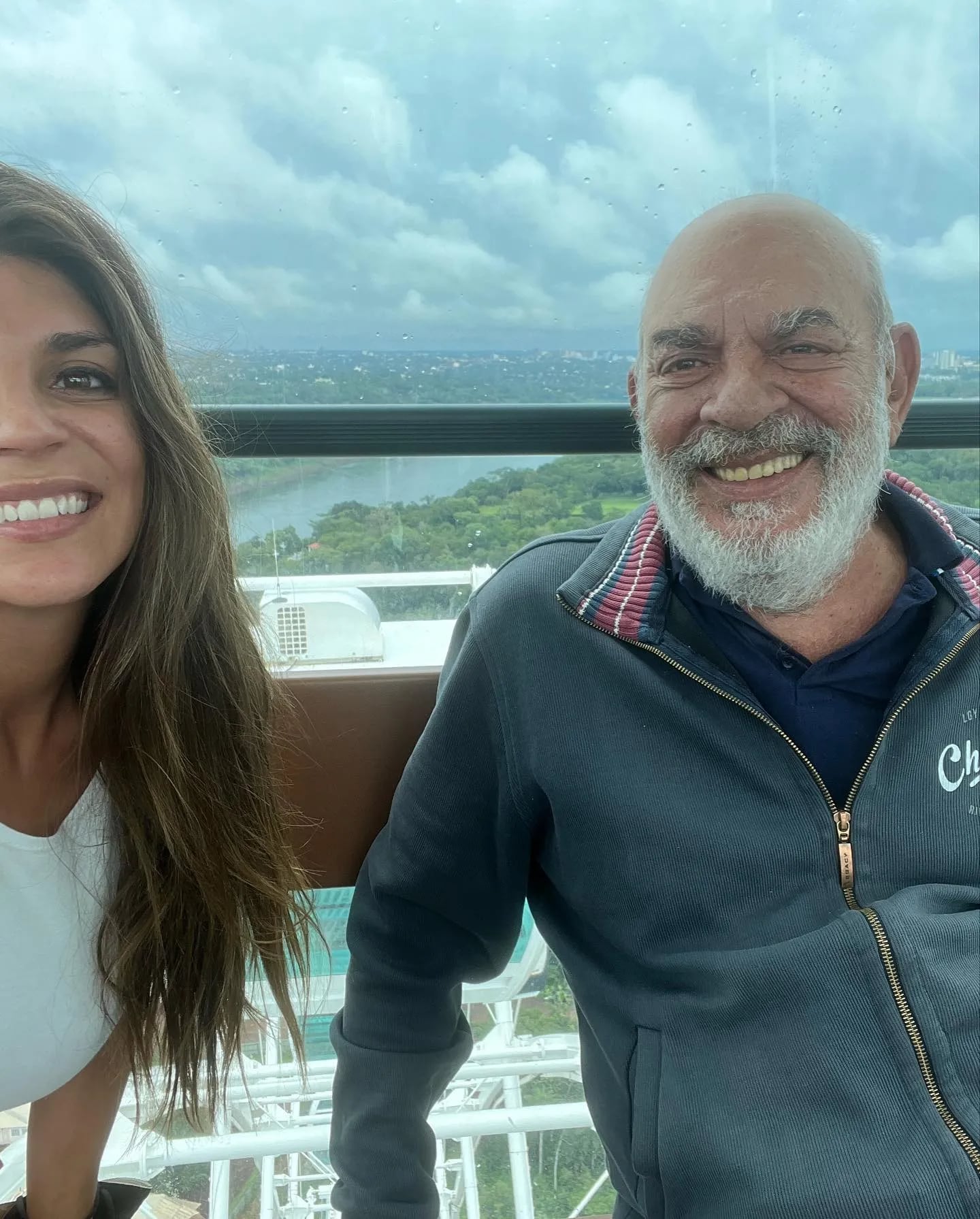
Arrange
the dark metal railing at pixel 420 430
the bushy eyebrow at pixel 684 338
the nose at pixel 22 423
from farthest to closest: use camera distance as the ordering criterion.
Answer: the dark metal railing at pixel 420 430 < the bushy eyebrow at pixel 684 338 < the nose at pixel 22 423

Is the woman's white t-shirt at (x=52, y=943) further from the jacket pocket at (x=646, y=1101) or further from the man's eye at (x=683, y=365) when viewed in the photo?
the man's eye at (x=683, y=365)

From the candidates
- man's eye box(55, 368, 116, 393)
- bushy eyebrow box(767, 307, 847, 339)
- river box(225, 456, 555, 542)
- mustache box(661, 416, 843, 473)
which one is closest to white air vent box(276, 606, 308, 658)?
river box(225, 456, 555, 542)

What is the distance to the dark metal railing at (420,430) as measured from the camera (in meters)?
1.46

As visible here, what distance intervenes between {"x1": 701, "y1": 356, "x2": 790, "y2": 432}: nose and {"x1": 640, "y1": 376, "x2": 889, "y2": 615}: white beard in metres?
0.01

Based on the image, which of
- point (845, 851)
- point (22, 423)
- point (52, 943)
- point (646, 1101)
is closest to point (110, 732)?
point (52, 943)

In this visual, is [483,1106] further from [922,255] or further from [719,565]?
[922,255]

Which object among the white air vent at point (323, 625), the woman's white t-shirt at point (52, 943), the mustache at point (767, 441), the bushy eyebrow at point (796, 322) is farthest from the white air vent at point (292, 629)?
the bushy eyebrow at point (796, 322)

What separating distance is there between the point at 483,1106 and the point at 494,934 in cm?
65

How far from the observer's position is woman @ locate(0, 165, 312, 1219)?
0.93 m

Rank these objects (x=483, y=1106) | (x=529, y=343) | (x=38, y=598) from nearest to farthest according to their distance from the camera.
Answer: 1. (x=38, y=598)
2. (x=529, y=343)
3. (x=483, y=1106)

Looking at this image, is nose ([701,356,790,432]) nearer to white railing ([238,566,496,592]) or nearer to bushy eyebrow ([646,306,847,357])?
bushy eyebrow ([646,306,847,357])

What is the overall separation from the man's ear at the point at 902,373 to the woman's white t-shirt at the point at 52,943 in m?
1.24

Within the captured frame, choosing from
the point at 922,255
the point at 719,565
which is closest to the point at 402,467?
the point at 719,565

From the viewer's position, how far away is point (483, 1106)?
5.53 ft
